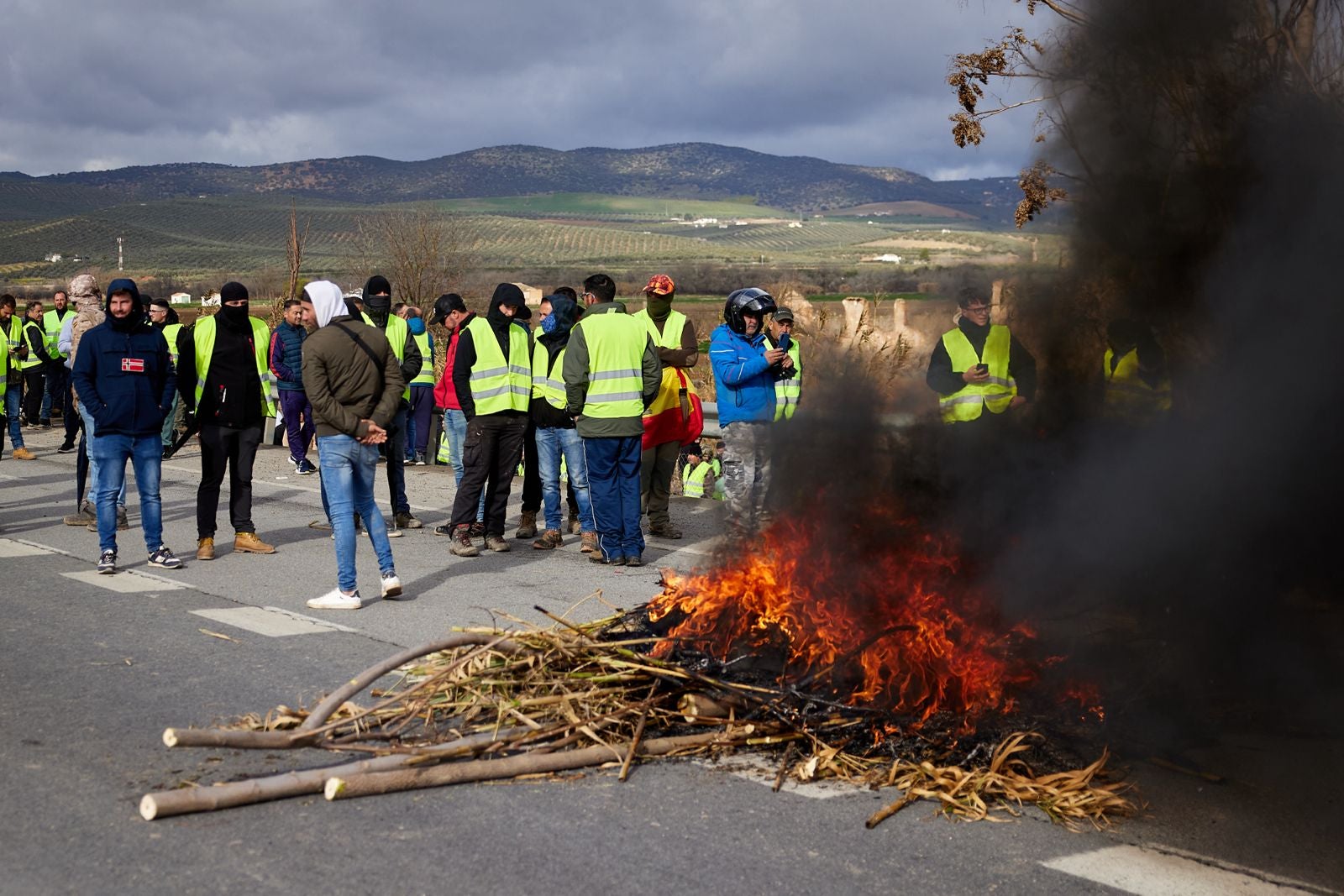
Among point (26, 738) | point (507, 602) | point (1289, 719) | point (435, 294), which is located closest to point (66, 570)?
point (507, 602)

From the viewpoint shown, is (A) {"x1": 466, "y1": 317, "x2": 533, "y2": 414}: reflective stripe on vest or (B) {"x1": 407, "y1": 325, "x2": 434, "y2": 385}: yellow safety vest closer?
(A) {"x1": 466, "y1": 317, "x2": 533, "y2": 414}: reflective stripe on vest

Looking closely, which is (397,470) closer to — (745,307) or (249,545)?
(249,545)

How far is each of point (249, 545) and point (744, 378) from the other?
426 cm

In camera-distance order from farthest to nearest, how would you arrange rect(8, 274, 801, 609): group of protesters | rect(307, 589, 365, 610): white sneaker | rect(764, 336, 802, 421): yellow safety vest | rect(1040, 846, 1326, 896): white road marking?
rect(764, 336, 802, 421): yellow safety vest
rect(8, 274, 801, 609): group of protesters
rect(307, 589, 365, 610): white sneaker
rect(1040, 846, 1326, 896): white road marking

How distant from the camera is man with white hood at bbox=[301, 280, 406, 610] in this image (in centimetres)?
852

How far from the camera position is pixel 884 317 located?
9.02 m

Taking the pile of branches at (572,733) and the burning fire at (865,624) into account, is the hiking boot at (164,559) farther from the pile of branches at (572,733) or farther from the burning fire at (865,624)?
the burning fire at (865,624)

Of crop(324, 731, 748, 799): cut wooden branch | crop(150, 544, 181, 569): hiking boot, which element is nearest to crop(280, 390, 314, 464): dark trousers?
crop(150, 544, 181, 569): hiking boot

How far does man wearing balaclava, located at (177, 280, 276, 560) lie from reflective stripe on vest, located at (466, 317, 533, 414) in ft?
6.09

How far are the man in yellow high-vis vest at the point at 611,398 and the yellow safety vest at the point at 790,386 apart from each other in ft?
3.30

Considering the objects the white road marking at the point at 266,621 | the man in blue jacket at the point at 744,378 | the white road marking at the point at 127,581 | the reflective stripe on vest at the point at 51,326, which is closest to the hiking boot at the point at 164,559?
the white road marking at the point at 127,581

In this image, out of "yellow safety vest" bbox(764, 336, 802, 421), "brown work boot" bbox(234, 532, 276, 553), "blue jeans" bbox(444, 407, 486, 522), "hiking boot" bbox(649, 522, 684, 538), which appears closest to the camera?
"yellow safety vest" bbox(764, 336, 802, 421)

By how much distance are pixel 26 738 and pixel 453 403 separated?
6883mm

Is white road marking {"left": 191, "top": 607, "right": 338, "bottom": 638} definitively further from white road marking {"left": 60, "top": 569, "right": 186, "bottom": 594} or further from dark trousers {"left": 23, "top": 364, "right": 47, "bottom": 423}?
dark trousers {"left": 23, "top": 364, "right": 47, "bottom": 423}
